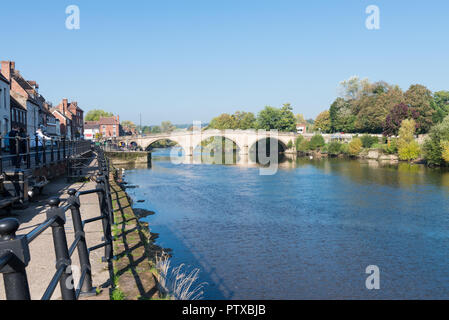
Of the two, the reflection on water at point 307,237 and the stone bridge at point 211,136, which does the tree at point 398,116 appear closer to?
the stone bridge at point 211,136

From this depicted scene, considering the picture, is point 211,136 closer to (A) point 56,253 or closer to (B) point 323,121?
(B) point 323,121

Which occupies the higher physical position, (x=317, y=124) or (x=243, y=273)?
(x=317, y=124)

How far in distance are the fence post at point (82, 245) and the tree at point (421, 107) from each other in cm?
6887

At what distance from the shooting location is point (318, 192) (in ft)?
89.7

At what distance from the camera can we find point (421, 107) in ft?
217

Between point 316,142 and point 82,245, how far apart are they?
75.1 metres

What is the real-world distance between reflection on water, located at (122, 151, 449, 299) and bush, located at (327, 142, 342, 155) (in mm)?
42011

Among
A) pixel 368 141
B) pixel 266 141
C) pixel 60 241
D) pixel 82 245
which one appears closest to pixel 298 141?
pixel 266 141

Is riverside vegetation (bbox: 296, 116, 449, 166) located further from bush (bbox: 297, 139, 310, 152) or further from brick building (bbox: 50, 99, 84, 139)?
brick building (bbox: 50, 99, 84, 139)

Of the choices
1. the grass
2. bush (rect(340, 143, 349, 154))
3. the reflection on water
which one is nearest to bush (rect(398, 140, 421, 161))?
bush (rect(340, 143, 349, 154))

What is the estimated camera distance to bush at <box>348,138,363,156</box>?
217ft
